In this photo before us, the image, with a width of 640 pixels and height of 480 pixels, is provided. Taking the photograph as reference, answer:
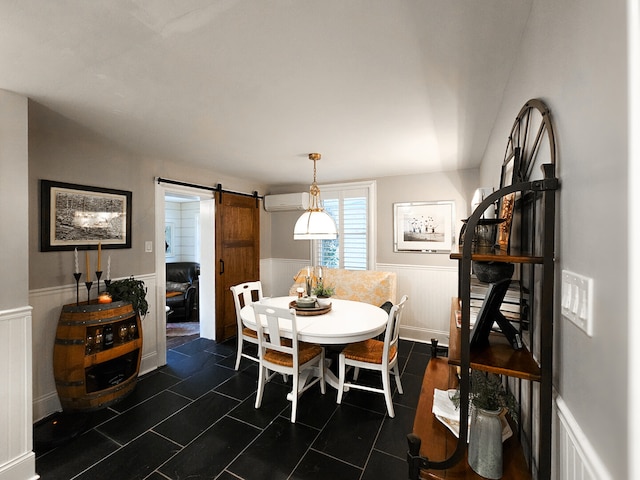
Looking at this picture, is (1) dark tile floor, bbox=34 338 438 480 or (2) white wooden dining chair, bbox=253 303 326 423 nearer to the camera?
(1) dark tile floor, bbox=34 338 438 480

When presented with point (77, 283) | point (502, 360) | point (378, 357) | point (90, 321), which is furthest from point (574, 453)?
point (77, 283)

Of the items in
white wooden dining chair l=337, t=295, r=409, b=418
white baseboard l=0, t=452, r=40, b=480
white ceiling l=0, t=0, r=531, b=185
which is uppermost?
white ceiling l=0, t=0, r=531, b=185

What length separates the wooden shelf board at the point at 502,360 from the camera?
0.89 metres

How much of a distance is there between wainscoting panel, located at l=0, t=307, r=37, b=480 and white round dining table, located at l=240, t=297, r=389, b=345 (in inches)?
56.1

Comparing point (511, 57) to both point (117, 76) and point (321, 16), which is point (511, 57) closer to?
point (321, 16)

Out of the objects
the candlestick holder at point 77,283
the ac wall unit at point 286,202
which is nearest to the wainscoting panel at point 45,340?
the candlestick holder at point 77,283

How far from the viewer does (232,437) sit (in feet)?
6.97

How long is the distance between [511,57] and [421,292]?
3.03m

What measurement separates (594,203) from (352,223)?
3.80 m

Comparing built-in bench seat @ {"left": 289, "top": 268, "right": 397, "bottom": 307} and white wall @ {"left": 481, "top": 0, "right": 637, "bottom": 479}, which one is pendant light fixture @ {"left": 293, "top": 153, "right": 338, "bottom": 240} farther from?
white wall @ {"left": 481, "top": 0, "right": 637, "bottom": 479}

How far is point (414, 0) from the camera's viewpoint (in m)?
1.08

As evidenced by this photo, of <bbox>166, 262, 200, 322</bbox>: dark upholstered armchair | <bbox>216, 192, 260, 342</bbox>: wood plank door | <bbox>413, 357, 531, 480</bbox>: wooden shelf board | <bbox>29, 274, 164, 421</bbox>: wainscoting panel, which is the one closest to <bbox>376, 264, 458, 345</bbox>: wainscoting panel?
<bbox>216, 192, 260, 342</bbox>: wood plank door

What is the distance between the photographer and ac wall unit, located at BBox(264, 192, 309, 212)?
181 inches

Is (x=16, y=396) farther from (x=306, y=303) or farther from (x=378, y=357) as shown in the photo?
(x=378, y=357)
